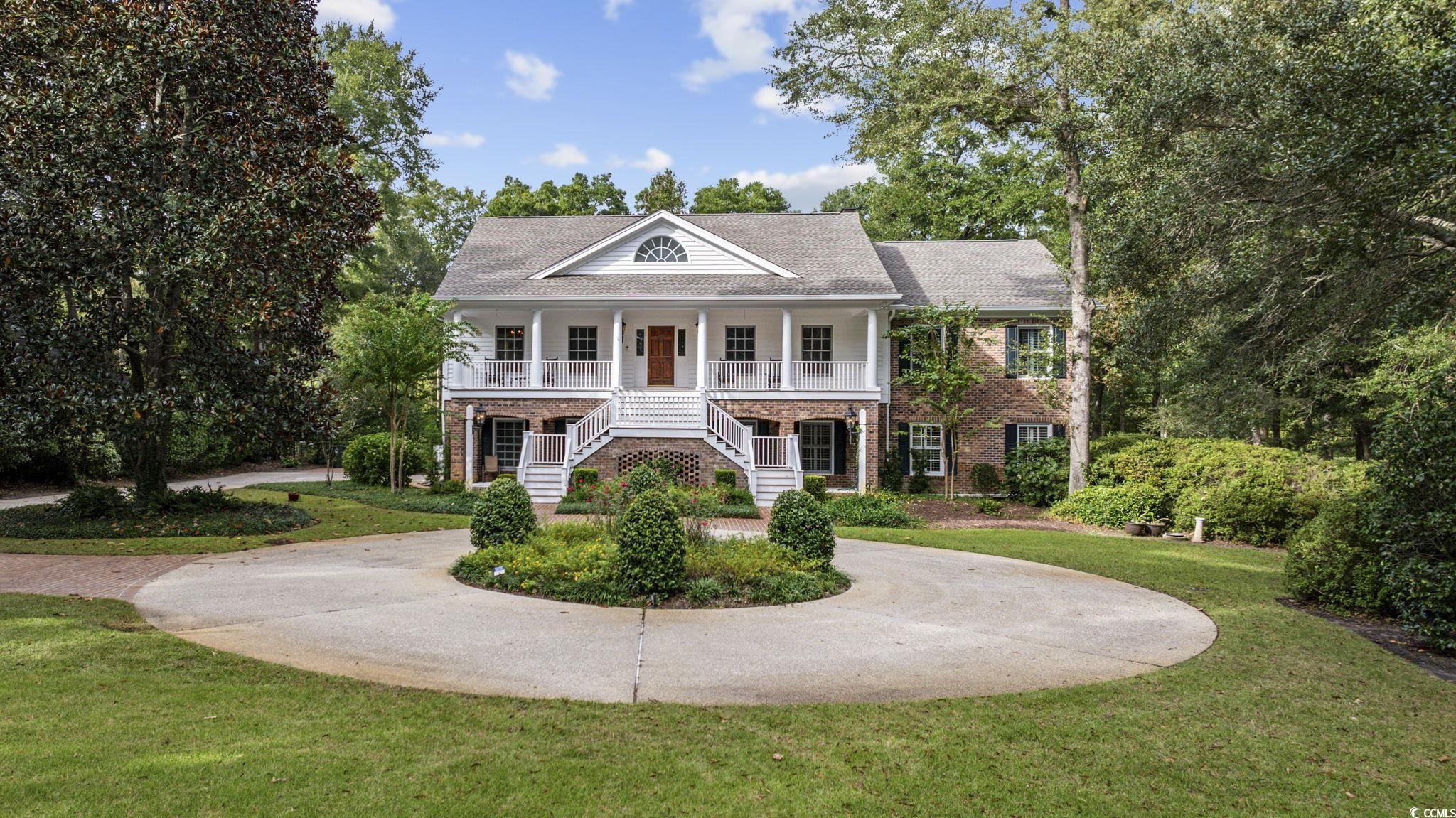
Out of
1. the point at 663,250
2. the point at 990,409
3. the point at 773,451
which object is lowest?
the point at 773,451

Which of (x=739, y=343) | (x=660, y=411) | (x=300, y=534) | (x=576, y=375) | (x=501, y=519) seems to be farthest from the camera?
(x=739, y=343)

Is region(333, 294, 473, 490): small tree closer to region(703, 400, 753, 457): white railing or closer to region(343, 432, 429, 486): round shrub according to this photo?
region(343, 432, 429, 486): round shrub

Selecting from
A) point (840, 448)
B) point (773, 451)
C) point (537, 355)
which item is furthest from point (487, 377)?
point (840, 448)

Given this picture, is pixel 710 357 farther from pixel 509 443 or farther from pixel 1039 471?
pixel 1039 471

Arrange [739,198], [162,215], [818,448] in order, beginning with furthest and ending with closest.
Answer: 1. [739,198]
2. [818,448]
3. [162,215]

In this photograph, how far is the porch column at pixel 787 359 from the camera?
20516 millimetres

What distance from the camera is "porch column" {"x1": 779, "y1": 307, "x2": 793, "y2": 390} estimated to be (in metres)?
20.5

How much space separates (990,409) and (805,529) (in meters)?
13.9

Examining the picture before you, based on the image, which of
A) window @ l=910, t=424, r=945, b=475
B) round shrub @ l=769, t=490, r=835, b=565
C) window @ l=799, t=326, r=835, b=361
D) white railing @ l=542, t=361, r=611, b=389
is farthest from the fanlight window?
round shrub @ l=769, t=490, r=835, b=565

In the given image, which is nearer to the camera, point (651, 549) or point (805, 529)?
point (651, 549)

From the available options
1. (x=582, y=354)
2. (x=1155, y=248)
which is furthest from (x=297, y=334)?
(x=1155, y=248)

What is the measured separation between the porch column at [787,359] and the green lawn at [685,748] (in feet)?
49.1

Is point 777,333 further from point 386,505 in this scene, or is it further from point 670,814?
point 670,814

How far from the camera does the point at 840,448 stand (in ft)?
72.3
